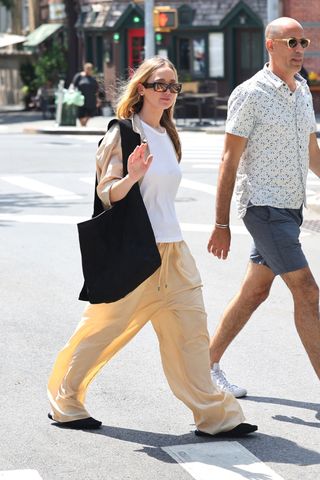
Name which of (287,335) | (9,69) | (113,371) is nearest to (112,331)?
(113,371)

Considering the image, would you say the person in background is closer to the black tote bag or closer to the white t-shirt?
the white t-shirt

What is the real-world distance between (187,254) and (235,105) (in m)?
0.84

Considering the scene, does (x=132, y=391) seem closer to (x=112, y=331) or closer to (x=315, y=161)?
(x=112, y=331)

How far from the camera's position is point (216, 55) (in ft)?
135

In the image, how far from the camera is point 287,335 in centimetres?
849

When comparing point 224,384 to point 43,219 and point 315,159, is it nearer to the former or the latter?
point 315,159

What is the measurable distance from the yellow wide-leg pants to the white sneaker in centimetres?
77

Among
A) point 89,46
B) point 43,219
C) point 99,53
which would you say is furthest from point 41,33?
point 43,219

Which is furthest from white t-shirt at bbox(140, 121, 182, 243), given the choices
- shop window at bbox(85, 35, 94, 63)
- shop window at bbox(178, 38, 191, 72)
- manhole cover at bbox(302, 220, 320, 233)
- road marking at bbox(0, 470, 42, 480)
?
shop window at bbox(85, 35, 94, 63)

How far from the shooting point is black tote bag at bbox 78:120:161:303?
6004 millimetres

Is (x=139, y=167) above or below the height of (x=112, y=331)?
above

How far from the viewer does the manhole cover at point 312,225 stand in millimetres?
13742

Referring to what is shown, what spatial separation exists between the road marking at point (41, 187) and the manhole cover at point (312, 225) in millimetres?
3725

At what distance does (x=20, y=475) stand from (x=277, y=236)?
1.84 metres
